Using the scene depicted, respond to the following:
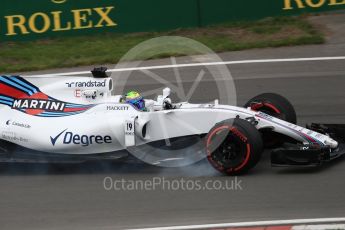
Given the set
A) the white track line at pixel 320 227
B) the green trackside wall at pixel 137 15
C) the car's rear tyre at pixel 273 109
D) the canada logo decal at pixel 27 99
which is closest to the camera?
the white track line at pixel 320 227

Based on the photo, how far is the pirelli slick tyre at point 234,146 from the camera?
898 cm

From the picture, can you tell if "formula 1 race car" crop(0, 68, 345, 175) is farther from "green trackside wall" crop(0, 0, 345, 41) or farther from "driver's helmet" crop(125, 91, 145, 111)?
"green trackside wall" crop(0, 0, 345, 41)

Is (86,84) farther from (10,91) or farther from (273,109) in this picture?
(273,109)

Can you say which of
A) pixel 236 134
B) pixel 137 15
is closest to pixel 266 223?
pixel 236 134

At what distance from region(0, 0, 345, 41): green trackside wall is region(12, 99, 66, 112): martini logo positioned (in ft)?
20.1

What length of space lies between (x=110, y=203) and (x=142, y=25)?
785cm

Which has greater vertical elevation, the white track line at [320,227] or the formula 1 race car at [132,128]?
the formula 1 race car at [132,128]

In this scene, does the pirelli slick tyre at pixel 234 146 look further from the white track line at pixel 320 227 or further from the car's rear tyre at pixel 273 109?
the white track line at pixel 320 227

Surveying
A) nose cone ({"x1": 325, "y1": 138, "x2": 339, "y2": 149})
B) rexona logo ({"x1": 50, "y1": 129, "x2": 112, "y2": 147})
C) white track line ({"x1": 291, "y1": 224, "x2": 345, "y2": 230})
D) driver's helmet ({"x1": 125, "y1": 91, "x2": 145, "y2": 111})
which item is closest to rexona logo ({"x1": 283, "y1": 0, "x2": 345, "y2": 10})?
driver's helmet ({"x1": 125, "y1": 91, "x2": 145, "y2": 111})

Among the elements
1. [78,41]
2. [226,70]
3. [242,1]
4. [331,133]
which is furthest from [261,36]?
[331,133]

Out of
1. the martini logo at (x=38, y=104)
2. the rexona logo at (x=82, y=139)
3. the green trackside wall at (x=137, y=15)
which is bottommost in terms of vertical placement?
the rexona logo at (x=82, y=139)

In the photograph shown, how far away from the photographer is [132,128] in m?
9.45

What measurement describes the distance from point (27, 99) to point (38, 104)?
0.52 ft

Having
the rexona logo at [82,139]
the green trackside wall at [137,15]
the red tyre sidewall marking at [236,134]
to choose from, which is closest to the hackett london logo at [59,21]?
the green trackside wall at [137,15]
